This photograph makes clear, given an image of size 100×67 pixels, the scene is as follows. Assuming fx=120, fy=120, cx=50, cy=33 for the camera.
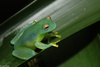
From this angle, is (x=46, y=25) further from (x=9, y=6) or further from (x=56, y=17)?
(x=9, y=6)

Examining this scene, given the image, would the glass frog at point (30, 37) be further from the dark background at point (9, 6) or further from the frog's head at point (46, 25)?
the dark background at point (9, 6)

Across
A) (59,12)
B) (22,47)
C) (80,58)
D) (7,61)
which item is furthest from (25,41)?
(80,58)

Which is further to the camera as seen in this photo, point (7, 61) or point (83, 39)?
point (83, 39)

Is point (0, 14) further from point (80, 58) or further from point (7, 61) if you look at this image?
point (80, 58)

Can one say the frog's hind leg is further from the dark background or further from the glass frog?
the dark background

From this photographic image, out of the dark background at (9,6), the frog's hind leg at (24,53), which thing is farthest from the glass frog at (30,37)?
the dark background at (9,6)

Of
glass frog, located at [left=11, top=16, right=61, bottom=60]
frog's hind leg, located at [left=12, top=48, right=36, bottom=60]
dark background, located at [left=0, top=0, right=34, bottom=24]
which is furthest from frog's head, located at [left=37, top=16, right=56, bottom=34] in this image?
dark background, located at [left=0, top=0, right=34, bottom=24]
